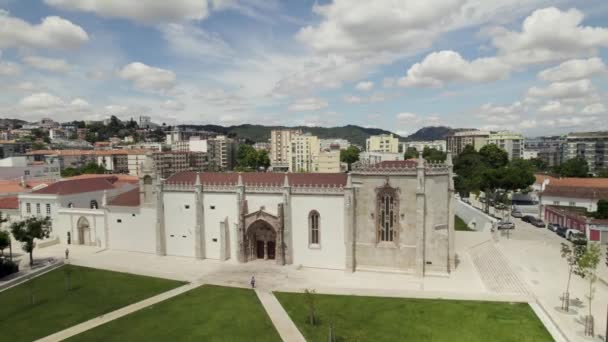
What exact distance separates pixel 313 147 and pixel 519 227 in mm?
106291

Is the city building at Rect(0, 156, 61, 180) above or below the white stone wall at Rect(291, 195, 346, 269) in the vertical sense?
above

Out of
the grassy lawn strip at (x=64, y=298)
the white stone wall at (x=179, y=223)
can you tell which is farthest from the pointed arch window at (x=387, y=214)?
the white stone wall at (x=179, y=223)

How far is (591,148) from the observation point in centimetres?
14862

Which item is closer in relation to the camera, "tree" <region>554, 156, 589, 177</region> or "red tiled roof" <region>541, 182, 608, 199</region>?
"red tiled roof" <region>541, 182, 608, 199</region>

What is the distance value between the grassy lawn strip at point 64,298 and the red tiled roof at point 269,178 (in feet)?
45.6

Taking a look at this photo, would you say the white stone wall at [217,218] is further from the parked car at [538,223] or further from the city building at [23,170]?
the city building at [23,170]

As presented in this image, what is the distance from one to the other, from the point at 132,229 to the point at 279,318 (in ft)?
96.7

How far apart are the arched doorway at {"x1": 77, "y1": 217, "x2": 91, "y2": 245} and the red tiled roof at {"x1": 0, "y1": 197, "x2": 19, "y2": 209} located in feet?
48.7

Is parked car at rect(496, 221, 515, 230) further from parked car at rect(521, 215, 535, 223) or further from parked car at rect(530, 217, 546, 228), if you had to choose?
parked car at rect(521, 215, 535, 223)

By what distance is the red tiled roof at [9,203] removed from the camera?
57750mm

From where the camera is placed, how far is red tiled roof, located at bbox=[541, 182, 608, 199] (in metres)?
66.9

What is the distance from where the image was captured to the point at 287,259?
41.2m

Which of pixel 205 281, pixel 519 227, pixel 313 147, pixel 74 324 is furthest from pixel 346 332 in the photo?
pixel 313 147

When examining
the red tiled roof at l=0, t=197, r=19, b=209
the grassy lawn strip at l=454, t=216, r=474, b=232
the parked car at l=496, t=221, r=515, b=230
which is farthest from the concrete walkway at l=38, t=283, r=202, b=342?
the parked car at l=496, t=221, r=515, b=230
